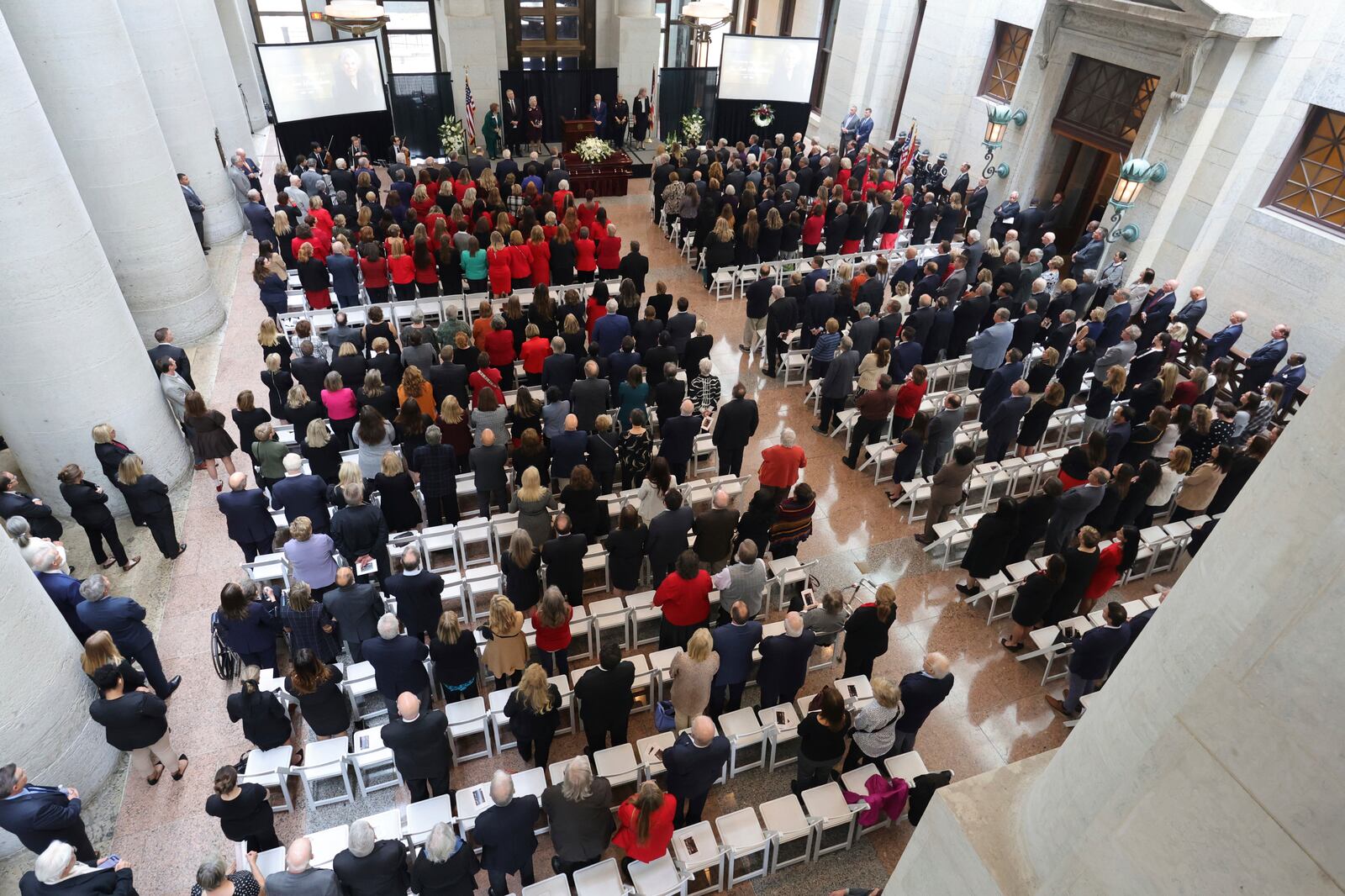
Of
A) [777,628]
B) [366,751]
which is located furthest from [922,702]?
[366,751]

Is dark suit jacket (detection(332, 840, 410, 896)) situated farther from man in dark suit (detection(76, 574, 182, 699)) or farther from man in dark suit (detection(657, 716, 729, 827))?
man in dark suit (detection(76, 574, 182, 699))

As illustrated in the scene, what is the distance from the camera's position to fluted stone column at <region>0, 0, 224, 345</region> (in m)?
9.30

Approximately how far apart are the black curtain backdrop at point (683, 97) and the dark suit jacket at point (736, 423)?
14342mm

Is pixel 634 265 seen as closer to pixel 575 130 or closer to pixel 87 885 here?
pixel 87 885

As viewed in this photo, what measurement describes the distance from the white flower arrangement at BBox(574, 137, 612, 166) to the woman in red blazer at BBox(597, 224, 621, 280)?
616 centimetres

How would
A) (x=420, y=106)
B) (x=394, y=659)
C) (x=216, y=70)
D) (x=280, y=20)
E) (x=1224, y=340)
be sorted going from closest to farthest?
(x=394, y=659), (x=1224, y=340), (x=216, y=70), (x=420, y=106), (x=280, y=20)

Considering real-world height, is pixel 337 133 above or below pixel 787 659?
above

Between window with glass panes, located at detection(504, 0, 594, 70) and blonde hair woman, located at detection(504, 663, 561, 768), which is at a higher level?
window with glass panes, located at detection(504, 0, 594, 70)

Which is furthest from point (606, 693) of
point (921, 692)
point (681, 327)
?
point (681, 327)

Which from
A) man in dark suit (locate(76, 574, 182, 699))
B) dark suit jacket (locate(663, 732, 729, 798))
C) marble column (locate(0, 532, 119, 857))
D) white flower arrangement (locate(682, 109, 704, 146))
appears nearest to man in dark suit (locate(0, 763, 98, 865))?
marble column (locate(0, 532, 119, 857))

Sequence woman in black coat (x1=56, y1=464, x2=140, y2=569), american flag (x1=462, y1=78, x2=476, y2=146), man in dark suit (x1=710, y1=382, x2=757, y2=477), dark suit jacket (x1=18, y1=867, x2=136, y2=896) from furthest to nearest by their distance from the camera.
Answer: american flag (x1=462, y1=78, x2=476, y2=146) < man in dark suit (x1=710, y1=382, x2=757, y2=477) < woman in black coat (x1=56, y1=464, x2=140, y2=569) < dark suit jacket (x1=18, y1=867, x2=136, y2=896)

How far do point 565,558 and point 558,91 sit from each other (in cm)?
1743

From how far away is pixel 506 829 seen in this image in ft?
15.5

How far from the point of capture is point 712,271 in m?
13.4
